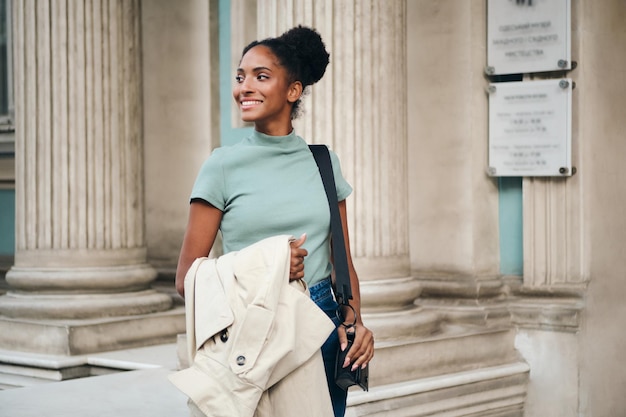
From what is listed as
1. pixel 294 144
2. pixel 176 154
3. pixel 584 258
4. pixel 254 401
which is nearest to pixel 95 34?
pixel 176 154

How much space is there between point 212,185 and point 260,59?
39 cm

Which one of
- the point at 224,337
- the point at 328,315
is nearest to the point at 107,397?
the point at 328,315

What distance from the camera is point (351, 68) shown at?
6086 millimetres

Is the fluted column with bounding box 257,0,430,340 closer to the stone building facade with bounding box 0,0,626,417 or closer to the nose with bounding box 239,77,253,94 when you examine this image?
the stone building facade with bounding box 0,0,626,417

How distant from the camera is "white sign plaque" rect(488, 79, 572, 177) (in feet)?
21.2

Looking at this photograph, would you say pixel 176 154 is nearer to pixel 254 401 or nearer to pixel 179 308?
pixel 179 308

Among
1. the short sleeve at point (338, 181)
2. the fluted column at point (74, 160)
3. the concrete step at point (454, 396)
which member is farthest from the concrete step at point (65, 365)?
the short sleeve at point (338, 181)

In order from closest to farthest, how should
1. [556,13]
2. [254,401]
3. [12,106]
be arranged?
[254,401] < [556,13] < [12,106]

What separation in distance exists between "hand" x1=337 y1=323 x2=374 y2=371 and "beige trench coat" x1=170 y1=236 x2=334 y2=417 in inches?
8.9

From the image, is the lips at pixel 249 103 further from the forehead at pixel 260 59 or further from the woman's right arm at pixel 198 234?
the woman's right arm at pixel 198 234

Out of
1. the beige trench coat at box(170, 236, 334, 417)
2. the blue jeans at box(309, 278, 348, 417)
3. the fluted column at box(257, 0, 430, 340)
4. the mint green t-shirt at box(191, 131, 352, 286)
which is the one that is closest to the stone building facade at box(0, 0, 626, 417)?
the fluted column at box(257, 0, 430, 340)

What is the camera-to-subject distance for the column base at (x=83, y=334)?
6930mm

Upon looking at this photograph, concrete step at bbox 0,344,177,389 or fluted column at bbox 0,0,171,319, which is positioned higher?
fluted column at bbox 0,0,171,319

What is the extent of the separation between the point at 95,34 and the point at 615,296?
3713mm
